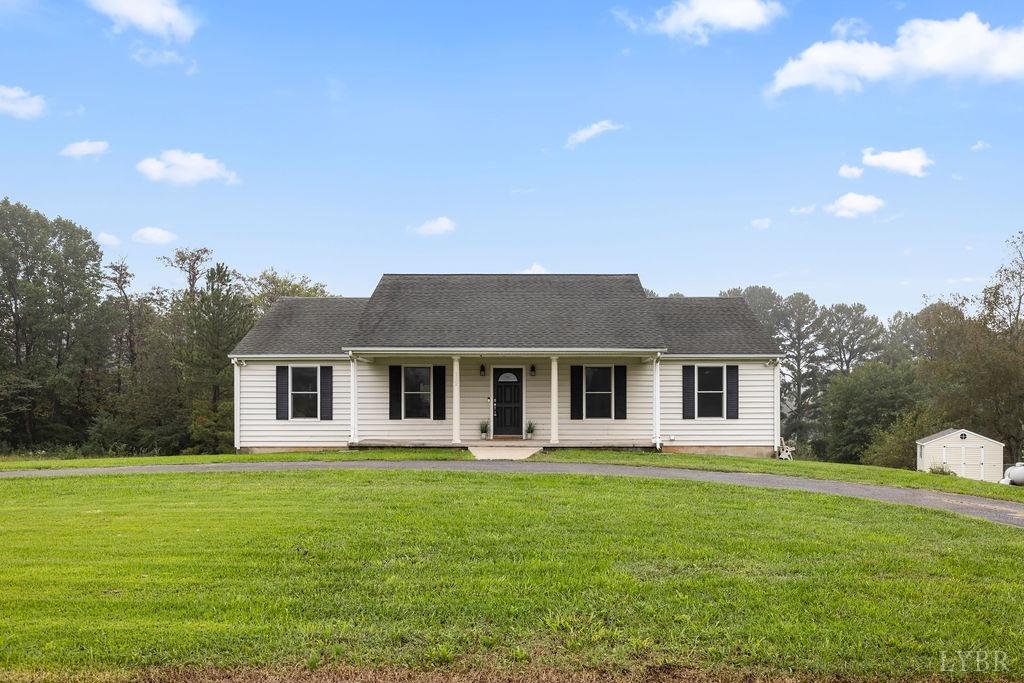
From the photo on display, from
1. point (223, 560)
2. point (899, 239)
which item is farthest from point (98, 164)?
point (899, 239)

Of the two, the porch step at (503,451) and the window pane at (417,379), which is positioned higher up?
the window pane at (417,379)

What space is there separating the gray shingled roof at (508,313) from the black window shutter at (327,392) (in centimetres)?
174

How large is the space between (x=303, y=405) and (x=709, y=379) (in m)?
11.5

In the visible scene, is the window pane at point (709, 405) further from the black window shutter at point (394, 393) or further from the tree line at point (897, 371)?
the black window shutter at point (394, 393)

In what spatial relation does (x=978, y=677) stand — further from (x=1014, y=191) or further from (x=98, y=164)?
(x=98, y=164)

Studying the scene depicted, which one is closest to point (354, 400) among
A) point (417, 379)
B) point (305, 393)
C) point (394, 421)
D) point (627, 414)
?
point (394, 421)

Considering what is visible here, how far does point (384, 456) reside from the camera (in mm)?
14789

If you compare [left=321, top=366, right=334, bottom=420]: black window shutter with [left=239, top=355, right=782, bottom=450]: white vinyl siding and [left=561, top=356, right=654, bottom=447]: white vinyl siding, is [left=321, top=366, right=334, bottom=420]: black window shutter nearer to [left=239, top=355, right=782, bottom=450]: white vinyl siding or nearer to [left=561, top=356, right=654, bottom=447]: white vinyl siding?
[left=239, top=355, right=782, bottom=450]: white vinyl siding

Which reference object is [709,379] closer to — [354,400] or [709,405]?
[709,405]

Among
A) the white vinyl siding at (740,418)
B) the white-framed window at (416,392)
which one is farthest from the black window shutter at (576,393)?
the white-framed window at (416,392)

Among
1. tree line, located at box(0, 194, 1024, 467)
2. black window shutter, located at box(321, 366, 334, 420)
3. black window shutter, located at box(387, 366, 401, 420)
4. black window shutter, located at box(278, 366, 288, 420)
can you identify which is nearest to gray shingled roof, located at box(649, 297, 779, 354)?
black window shutter, located at box(387, 366, 401, 420)

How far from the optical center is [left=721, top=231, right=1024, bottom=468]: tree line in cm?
2952

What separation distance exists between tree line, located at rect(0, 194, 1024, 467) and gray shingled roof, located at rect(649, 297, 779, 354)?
16.4m

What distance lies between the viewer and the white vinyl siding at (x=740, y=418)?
17781mm
